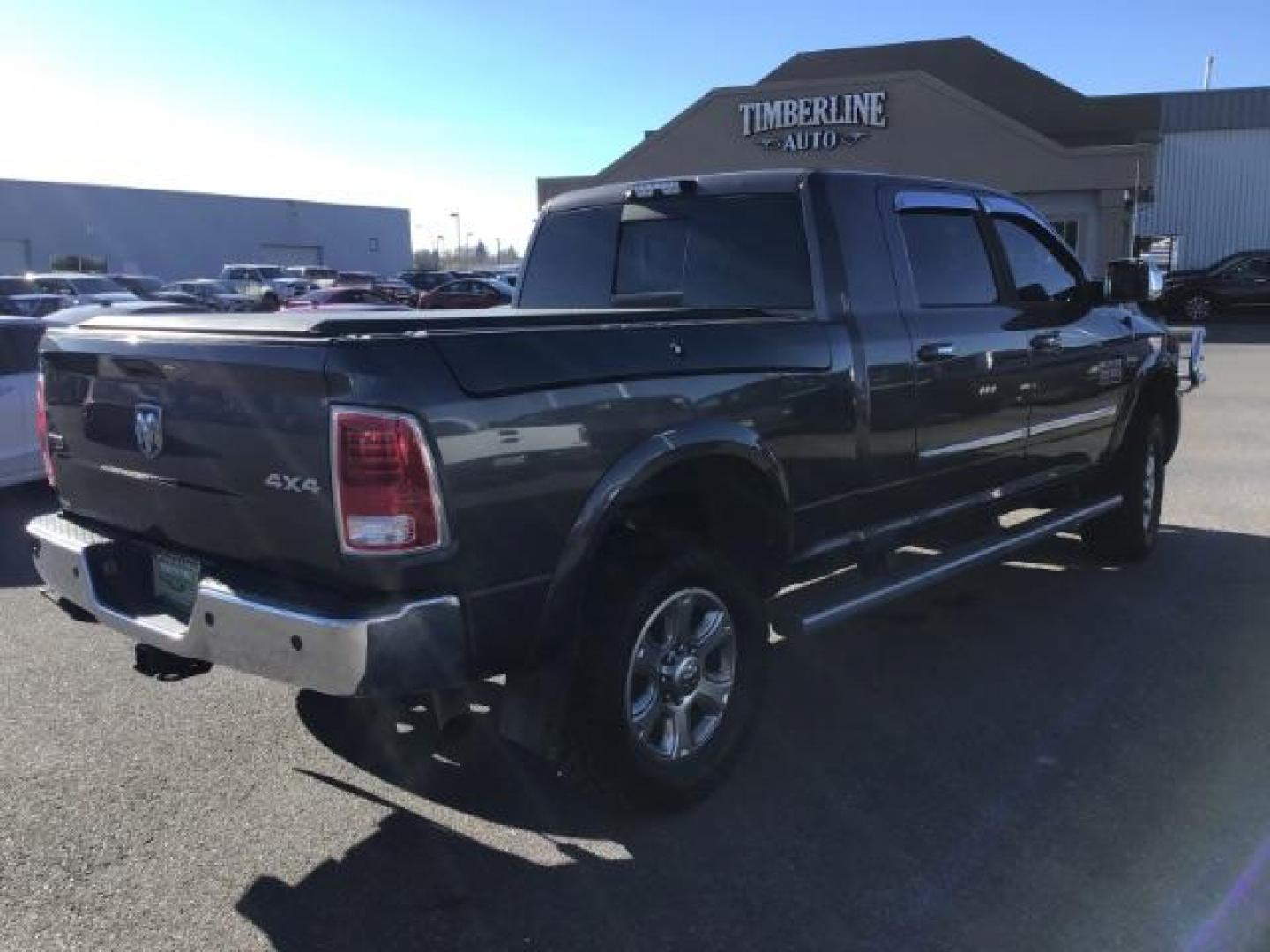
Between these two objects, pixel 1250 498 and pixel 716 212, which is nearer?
pixel 716 212

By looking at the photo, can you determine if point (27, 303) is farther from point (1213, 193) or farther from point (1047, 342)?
point (1213, 193)

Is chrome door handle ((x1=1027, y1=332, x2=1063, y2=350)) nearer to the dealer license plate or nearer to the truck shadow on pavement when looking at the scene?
the truck shadow on pavement

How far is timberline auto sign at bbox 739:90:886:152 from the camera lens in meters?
28.0

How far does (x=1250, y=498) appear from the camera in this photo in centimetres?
838

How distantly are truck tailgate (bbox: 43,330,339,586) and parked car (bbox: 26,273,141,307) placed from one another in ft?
75.1

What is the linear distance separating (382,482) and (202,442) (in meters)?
0.72

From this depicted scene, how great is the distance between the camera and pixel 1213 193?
3438 centimetres

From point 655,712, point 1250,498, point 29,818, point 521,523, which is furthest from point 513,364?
point 1250,498

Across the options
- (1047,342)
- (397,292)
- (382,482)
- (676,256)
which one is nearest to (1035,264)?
(1047,342)

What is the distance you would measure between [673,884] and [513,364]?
5.11 feet

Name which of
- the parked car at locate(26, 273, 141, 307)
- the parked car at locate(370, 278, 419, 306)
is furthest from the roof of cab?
the parked car at locate(370, 278, 419, 306)

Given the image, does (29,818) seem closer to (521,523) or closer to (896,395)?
(521,523)

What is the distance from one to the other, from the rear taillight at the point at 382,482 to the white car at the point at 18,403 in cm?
679

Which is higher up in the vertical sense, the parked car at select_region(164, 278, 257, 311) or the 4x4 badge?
the parked car at select_region(164, 278, 257, 311)
